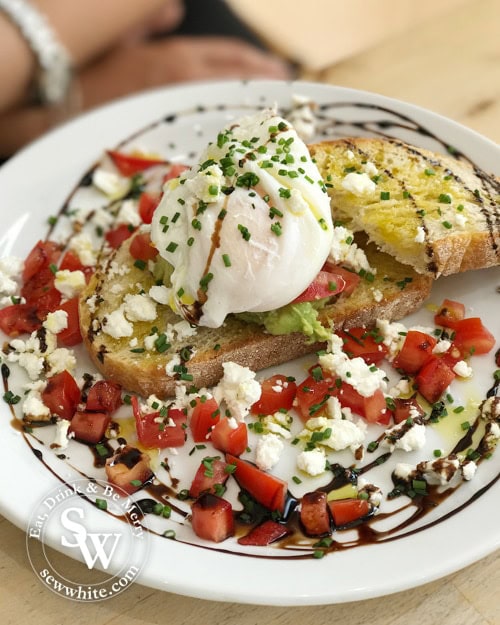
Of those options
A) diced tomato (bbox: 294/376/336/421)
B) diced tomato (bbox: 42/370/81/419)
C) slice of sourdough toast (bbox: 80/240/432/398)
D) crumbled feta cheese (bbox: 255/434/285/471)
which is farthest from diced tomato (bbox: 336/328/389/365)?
diced tomato (bbox: 42/370/81/419)

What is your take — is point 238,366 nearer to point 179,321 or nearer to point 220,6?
point 179,321

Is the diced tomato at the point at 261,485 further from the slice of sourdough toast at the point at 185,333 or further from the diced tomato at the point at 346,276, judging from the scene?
the diced tomato at the point at 346,276

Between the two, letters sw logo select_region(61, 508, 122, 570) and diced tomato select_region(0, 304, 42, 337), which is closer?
letters sw logo select_region(61, 508, 122, 570)

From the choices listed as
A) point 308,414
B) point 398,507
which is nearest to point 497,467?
point 398,507

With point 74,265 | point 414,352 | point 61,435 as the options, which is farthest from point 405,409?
point 74,265

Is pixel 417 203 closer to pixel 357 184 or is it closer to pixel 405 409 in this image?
pixel 357 184

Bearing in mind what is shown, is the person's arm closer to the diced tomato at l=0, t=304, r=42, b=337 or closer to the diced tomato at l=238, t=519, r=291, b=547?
the diced tomato at l=0, t=304, r=42, b=337

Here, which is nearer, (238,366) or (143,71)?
(238,366)
